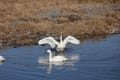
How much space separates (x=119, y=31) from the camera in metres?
33.6

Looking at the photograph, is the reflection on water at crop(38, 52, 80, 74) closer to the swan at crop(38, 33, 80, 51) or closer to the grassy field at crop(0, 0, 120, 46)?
the swan at crop(38, 33, 80, 51)

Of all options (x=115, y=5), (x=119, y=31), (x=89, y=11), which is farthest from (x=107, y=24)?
(x=115, y=5)

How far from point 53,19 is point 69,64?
504 inches

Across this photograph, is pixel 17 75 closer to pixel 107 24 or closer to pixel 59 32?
pixel 59 32

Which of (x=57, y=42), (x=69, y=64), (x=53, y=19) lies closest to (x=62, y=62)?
(x=69, y=64)

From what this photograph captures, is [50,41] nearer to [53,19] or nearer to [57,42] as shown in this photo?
[57,42]

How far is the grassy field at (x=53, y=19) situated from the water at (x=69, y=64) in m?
3.30

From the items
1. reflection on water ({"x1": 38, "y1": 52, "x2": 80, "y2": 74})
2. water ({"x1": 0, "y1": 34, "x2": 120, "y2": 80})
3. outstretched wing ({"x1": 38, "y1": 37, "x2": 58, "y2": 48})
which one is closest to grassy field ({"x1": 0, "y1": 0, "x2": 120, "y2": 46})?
outstretched wing ({"x1": 38, "y1": 37, "x2": 58, "y2": 48})

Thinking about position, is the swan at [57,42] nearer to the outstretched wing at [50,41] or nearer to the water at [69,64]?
the outstretched wing at [50,41]

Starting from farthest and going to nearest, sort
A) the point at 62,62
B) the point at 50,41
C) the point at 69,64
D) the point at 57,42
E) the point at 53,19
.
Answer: the point at 53,19 → the point at 57,42 → the point at 50,41 → the point at 62,62 → the point at 69,64

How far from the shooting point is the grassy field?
109 ft

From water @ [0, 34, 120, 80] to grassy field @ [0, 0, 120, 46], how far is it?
130 inches

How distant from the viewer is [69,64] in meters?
24.8

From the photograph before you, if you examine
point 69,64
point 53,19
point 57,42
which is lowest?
point 69,64
